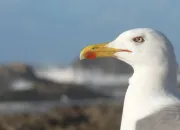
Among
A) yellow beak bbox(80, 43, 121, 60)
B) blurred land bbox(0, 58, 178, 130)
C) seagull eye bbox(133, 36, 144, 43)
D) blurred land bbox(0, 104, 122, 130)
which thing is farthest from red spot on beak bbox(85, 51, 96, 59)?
blurred land bbox(0, 58, 178, 130)

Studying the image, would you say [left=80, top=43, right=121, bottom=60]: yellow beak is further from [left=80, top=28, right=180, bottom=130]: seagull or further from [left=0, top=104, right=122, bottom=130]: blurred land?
[left=0, top=104, right=122, bottom=130]: blurred land

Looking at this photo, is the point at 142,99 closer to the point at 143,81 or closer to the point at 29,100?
the point at 143,81

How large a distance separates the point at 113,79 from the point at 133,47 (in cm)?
1599

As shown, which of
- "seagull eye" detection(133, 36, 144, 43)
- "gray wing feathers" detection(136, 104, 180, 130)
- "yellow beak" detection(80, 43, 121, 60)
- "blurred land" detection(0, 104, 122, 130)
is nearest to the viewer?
"gray wing feathers" detection(136, 104, 180, 130)

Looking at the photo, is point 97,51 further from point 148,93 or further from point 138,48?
point 148,93

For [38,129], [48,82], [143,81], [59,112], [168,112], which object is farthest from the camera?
[48,82]

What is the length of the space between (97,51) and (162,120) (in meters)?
0.69

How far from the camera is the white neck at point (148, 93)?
3.66 metres

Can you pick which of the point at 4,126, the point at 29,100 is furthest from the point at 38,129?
the point at 29,100

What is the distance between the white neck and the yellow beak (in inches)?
9.7

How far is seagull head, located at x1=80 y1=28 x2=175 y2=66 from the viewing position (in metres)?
3.75

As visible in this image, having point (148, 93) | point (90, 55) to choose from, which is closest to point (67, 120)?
point (90, 55)

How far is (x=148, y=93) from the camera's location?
377 centimetres

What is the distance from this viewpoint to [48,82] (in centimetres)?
1667
